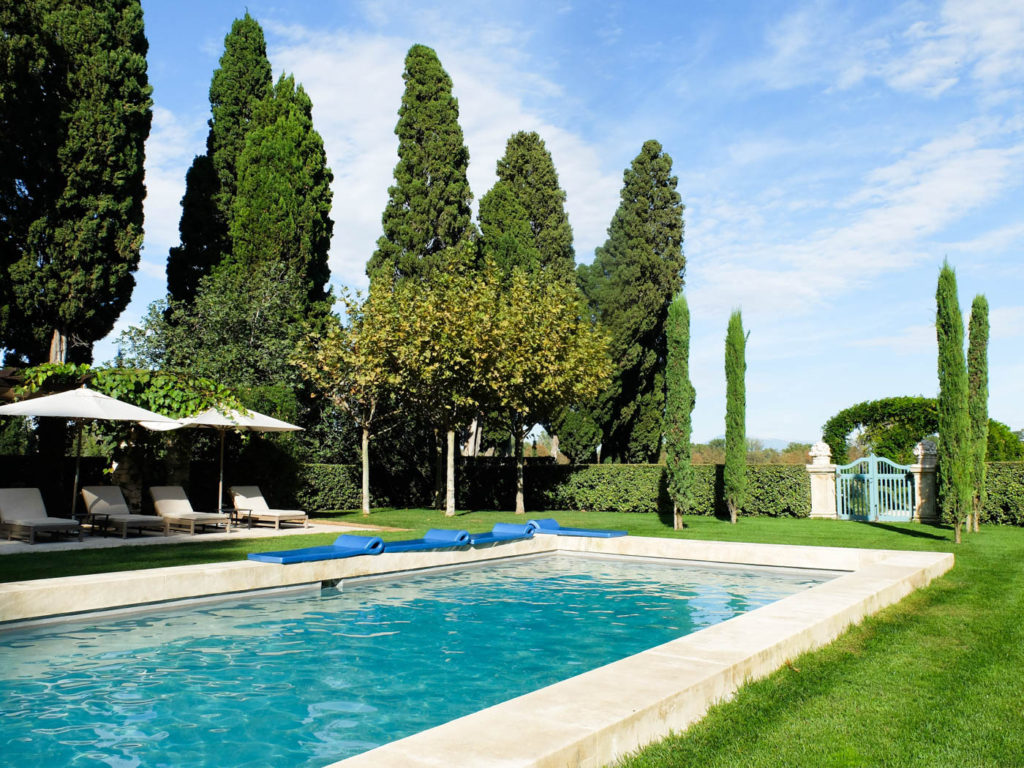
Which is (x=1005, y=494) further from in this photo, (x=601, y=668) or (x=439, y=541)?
(x=601, y=668)

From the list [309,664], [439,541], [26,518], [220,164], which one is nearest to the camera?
[309,664]

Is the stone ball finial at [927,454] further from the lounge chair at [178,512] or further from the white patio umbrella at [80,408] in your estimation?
the white patio umbrella at [80,408]

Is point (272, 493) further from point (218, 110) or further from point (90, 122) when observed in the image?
point (218, 110)

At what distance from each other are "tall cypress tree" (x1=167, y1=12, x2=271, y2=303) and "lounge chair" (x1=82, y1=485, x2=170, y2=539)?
16.8 metres

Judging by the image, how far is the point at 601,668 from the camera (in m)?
5.04

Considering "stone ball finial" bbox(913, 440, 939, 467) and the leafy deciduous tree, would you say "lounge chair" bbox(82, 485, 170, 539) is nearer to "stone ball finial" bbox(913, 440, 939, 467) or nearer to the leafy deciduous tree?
the leafy deciduous tree

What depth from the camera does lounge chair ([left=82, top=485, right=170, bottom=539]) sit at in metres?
14.9

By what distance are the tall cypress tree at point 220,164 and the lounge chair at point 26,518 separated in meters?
17.9

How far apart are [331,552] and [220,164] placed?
26.6 meters

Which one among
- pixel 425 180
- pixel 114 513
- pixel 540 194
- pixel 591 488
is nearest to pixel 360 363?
pixel 114 513

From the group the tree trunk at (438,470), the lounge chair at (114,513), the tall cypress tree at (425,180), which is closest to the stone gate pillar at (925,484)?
the tree trunk at (438,470)

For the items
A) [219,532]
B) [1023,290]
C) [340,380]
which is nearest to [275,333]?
[340,380]

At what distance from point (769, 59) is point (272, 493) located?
16.4 metres

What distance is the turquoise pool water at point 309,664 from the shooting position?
5.23 metres
